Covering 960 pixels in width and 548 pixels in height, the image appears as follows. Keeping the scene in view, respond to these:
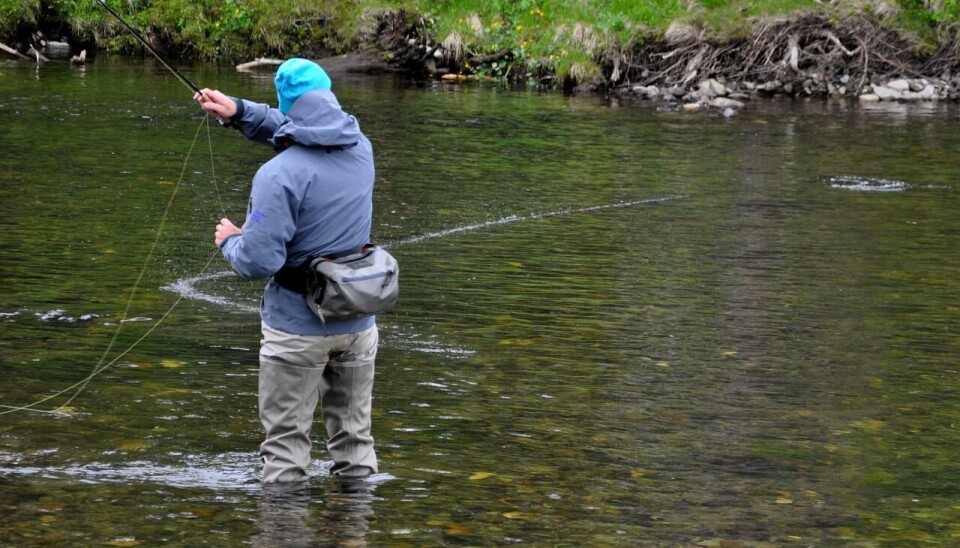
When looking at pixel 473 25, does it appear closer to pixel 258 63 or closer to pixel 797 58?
pixel 258 63

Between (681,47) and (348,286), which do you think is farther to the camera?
(681,47)

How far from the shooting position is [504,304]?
9.54 m

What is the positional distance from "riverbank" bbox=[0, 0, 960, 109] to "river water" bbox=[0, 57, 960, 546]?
1063 centimetres

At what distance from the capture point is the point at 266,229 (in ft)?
16.8

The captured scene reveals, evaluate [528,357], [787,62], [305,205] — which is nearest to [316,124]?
[305,205]

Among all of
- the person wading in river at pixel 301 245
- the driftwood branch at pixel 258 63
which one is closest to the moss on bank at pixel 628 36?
the driftwood branch at pixel 258 63

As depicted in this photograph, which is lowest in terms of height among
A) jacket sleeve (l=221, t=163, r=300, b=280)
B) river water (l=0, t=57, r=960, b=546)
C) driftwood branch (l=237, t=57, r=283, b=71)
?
river water (l=0, t=57, r=960, b=546)

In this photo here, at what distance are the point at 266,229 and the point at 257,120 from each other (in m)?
0.72

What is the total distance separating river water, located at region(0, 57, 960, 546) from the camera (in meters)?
5.55

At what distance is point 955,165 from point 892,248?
6.35 meters

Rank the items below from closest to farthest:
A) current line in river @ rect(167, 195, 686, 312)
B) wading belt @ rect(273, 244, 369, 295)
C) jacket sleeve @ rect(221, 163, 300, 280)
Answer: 1. jacket sleeve @ rect(221, 163, 300, 280)
2. wading belt @ rect(273, 244, 369, 295)
3. current line in river @ rect(167, 195, 686, 312)

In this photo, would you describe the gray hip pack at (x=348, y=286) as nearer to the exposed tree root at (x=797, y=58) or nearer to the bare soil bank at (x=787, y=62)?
the bare soil bank at (x=787, y=62)

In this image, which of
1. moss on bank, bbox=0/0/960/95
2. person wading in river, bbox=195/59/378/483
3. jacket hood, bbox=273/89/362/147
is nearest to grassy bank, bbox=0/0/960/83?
moss on bank, bbox=0/0/960/95

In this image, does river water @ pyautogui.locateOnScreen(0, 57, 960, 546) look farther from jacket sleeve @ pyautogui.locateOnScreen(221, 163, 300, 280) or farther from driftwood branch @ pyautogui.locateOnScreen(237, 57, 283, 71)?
driftwood branch @ pyautogui.locateOnScreen(237, 57, 283, 71)
